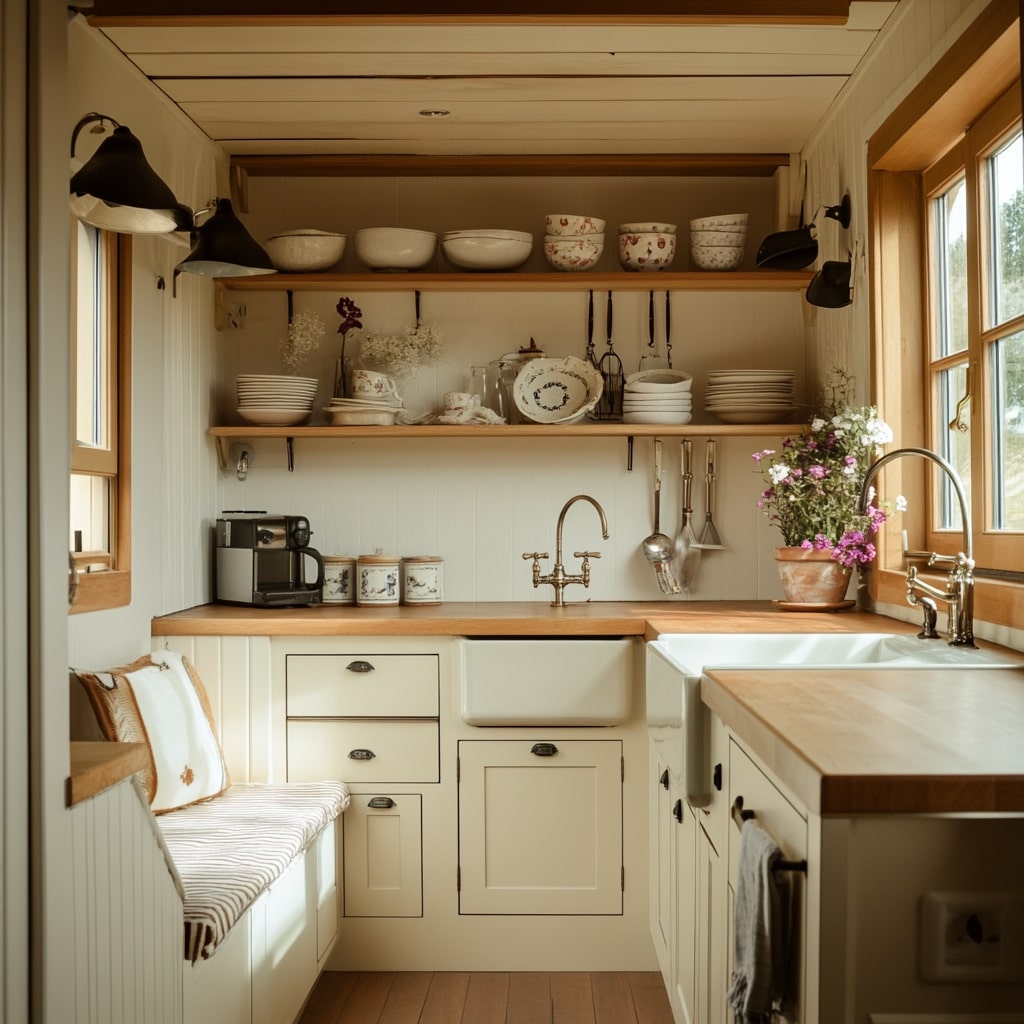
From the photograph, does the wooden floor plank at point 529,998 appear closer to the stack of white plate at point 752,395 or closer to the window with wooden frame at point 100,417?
the window with wooden frame at point 100,417

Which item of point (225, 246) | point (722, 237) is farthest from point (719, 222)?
point (225, 246)

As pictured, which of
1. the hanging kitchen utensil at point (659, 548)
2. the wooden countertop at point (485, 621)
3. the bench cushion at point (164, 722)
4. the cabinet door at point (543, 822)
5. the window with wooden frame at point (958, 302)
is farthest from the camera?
the hanging kitchen utensil at point (659, 548)

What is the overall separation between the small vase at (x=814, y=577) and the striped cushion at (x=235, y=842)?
Answer: 50.6 inches

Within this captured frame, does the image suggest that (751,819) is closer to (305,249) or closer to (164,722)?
(164,722)

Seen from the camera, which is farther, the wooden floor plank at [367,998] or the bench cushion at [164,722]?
the wooden floor plank at [367,998]

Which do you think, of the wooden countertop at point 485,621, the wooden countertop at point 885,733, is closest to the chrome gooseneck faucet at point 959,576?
the wooden countertop at point 885,733

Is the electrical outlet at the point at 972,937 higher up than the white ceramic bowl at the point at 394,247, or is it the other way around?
the white ceramic bowl at the point at 394,247

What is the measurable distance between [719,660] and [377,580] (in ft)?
3.98

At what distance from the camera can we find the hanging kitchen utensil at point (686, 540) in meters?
3.53

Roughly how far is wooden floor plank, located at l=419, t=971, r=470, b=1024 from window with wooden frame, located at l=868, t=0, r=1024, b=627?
144cm

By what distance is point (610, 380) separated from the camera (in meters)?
3.55

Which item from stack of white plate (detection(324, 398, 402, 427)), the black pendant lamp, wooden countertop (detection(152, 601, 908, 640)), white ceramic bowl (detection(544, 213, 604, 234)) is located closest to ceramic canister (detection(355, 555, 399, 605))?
wooden countertop (detection(152, 601, 908, 640))

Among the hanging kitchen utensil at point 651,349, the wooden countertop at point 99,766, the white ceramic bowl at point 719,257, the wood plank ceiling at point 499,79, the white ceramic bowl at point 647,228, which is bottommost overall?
the wooden countertop at point 99,766

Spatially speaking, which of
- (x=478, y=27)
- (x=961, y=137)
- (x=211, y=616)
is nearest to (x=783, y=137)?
(x=961, y=137)
